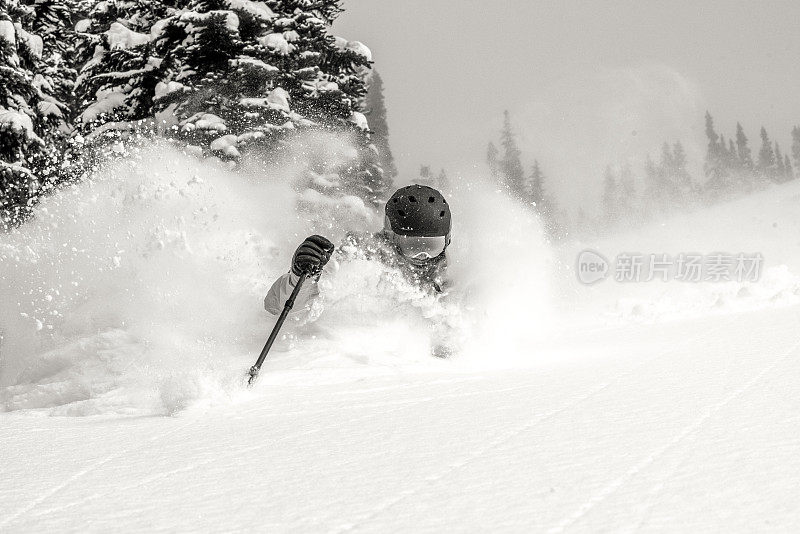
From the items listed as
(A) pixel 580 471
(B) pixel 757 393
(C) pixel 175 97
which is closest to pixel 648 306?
(B) pixel 757 393

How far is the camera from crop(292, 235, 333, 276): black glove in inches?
166

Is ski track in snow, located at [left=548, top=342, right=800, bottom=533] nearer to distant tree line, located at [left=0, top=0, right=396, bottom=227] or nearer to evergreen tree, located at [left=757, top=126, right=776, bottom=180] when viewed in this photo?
distant tree line, located at [left=0, top=0, right=396, bottom=227]

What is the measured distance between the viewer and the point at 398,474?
5.85 ft

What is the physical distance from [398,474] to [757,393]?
1.62m

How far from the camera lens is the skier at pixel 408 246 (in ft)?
15.8

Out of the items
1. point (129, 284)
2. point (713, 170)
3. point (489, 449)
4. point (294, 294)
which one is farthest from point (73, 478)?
point (713, 170)

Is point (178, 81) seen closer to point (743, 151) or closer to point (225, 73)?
point (225, 73)

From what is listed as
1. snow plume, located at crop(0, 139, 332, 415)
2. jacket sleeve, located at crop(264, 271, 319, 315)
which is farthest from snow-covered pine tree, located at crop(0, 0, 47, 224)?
jacket sleeve, located at crop(264, 271, 319, 315)

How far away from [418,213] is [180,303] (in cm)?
239

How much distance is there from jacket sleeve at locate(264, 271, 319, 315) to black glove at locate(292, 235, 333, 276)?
0.32m

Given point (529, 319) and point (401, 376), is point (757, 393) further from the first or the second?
point (529, 319)

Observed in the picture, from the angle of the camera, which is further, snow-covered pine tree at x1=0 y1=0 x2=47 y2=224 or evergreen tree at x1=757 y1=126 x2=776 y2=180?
evergreen tree at x1=757 y1=126 x2=776 y2=180

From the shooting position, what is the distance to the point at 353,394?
3.25m

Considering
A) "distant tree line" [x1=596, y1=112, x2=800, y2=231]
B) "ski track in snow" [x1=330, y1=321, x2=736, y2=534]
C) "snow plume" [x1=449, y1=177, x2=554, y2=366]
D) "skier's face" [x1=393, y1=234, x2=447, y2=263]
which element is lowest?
"distant tree line" [x1=596, y1=112, x2=800, y2=231]
